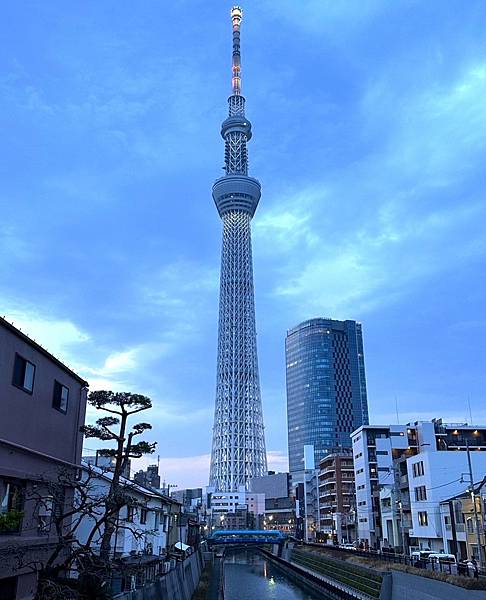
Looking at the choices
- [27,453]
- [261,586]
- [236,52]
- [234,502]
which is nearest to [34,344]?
[27,453]

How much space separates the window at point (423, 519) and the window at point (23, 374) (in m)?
42.7

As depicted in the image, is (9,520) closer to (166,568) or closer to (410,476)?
(166,568)

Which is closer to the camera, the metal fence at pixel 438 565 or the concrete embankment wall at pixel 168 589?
the concrete embankment wall at pixel 168 589

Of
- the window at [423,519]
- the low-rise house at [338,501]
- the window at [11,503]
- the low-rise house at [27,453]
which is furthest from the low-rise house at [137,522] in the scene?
the low-rise house at [338,501]

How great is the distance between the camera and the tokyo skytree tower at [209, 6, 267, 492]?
461 ft

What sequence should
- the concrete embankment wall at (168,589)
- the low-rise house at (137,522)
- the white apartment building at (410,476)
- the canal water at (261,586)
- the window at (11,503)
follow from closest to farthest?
the window at (11,503) → the concrete embankment wall at (168,589) → the low-rise house at (137,522) → the canal water at (261,586) → the white apartment building at (410,476)

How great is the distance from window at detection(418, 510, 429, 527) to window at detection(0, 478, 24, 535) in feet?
140

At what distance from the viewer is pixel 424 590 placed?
29188 millimetres

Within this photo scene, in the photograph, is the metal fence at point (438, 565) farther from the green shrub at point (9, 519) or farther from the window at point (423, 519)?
the green shrub at point (9, 519)

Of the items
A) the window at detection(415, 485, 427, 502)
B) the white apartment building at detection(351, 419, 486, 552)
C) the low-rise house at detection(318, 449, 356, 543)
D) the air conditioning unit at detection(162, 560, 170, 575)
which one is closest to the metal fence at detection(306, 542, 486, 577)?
the white apartment building at detection(351, 419, 486, 552)

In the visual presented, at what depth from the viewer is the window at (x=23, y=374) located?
1683 cm

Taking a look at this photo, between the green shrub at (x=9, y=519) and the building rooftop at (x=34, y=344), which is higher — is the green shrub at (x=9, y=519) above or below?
below

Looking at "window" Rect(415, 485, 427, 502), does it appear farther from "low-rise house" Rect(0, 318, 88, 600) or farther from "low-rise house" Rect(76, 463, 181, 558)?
"low-rise house" Rect(0, 318, 88, 600)

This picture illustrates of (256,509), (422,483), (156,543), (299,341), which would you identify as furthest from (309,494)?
(299,341)
